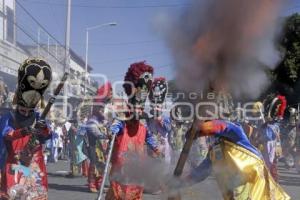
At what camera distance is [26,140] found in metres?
5.30

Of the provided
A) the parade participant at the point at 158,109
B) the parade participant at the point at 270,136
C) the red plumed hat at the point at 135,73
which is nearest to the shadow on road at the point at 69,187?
the parade participant at the point at 158,109

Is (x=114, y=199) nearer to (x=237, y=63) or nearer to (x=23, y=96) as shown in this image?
(x=23, y=96)

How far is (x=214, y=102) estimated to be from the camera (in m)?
4.21

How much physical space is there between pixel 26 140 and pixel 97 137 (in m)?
4.80

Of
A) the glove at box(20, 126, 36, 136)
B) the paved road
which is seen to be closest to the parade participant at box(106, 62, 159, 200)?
the paved road

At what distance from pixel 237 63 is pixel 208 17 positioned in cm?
38

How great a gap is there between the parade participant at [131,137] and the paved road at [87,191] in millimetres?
512

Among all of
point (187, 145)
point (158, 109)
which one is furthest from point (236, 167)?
point (158, 109)

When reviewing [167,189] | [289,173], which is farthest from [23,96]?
[289,173]

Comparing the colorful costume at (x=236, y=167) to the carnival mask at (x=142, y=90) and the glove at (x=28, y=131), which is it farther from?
the glove at (x=28, y=131)

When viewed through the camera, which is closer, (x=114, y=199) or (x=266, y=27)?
(x=266, y=27)

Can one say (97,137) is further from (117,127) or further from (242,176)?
(242,176)

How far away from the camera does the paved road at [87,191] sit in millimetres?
4816

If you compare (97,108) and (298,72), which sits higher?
(298,72)
